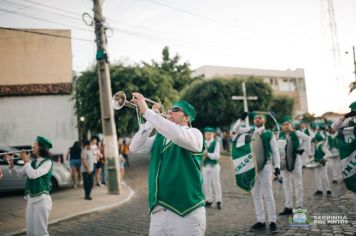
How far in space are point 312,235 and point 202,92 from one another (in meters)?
23.7

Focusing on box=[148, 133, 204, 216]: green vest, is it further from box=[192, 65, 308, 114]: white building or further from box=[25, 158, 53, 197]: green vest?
box=[192, 65, 308, 114]: white building

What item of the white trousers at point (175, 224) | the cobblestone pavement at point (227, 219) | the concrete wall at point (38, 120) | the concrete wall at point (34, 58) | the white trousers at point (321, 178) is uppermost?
the concrete wall at point (34, 58)

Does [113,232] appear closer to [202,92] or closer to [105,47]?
[105,47]

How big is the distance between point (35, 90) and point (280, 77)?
4121 centimetres

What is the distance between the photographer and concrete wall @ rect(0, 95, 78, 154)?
17219 millimetres

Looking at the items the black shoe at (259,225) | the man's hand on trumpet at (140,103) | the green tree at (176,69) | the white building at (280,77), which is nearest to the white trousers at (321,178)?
the black shoe at (259,225)

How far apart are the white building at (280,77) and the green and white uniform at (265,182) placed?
135ft

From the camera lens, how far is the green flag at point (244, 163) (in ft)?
21.4

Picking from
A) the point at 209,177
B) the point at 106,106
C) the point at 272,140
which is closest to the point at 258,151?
the point at 272,140

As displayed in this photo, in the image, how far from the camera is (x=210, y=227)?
6.74m

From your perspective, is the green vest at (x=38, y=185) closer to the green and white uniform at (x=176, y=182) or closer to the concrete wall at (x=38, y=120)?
the green and white uniform at (x=176, y=182)

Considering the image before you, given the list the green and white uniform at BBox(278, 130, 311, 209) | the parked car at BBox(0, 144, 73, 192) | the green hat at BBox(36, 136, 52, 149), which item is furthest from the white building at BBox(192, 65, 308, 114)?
the green hat at BBox(36, 136, 52, 149)

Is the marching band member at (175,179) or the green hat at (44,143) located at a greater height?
the green hat at (44,143)

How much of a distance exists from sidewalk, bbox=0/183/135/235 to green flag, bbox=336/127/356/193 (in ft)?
21.0
